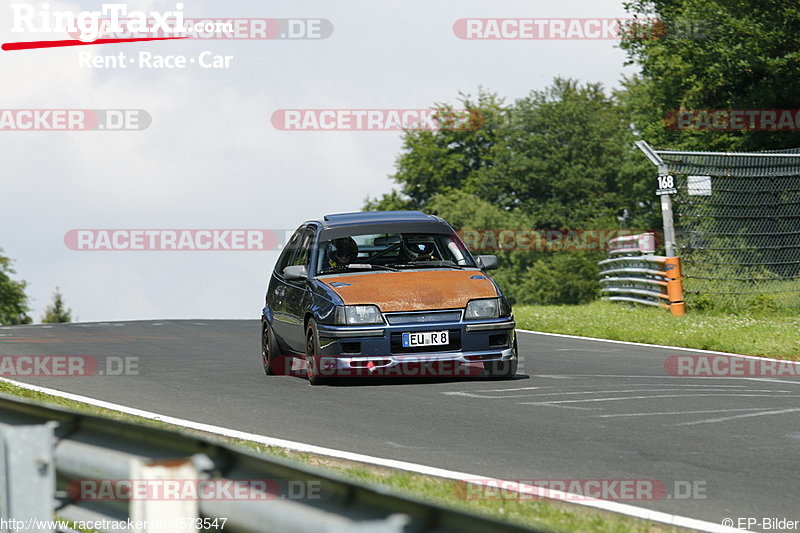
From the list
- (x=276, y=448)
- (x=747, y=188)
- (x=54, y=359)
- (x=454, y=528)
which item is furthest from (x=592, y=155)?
(x=454, y=528)

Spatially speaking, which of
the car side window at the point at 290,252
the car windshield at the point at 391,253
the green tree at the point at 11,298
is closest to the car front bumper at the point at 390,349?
the car windshield at the point at 391,253

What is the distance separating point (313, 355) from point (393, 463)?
15.7ft

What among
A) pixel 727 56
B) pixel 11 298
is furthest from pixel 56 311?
pixel 727 56

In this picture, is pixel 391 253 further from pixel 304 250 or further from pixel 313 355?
pixel 313 355

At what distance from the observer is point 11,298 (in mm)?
103750

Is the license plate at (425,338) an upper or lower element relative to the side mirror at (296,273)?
lower

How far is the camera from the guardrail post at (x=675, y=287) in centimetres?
2286

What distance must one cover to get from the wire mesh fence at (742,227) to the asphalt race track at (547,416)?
23.0 ft

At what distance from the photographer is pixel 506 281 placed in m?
85.4

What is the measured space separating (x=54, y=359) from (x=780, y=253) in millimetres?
13147

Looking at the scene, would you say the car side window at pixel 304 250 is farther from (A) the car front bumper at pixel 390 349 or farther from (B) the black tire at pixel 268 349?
(A) the car front bumper at pixel 390 349

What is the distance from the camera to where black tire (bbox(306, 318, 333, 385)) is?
40.5 feet

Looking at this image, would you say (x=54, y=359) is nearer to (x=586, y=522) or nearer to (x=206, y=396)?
(x=206, y=396)

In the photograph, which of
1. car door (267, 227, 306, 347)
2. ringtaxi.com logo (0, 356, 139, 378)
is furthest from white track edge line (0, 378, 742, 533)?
car door (267, 227, 306, 347)
